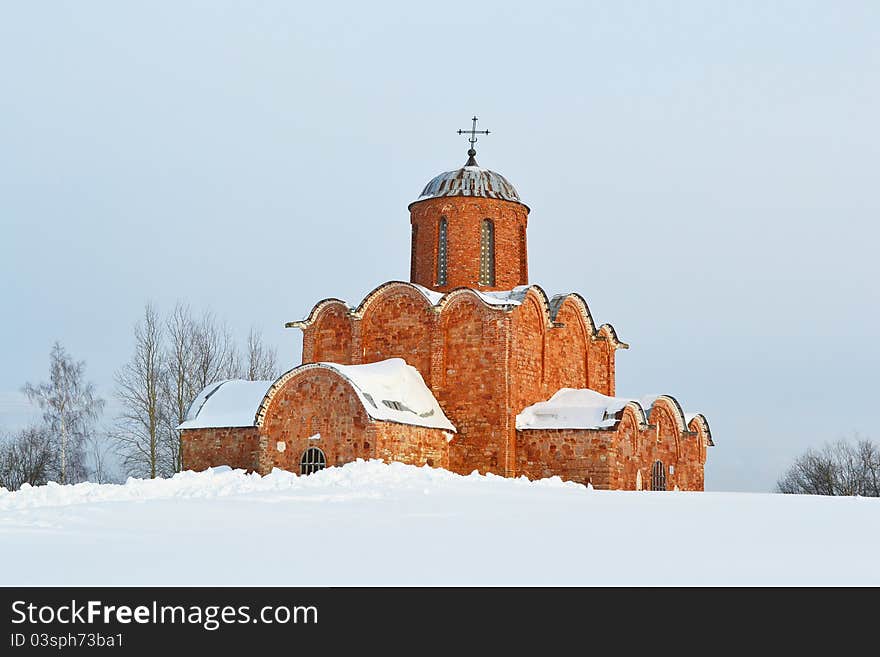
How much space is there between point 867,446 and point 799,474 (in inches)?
122

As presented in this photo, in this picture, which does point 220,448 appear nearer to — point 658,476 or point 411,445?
point 411,445

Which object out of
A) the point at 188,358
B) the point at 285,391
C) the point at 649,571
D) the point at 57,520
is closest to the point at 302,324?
the point at 285,391

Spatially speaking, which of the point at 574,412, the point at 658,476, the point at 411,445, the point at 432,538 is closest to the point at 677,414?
the point at 658,476

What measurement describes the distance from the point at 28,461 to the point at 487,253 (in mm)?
22666

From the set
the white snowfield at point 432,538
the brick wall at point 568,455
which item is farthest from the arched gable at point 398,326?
the white snowfield at point 432,538

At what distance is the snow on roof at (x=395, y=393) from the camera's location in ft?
67.2

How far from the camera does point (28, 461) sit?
126 feet

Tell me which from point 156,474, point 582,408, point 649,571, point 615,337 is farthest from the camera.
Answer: point 156,474

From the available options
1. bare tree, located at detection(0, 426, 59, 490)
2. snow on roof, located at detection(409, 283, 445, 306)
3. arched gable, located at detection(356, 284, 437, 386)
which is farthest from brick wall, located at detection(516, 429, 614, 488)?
bare tree, located at detection(0, 426, 59, 490)

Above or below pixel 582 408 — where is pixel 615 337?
above

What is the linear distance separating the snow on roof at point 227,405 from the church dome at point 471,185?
649cm

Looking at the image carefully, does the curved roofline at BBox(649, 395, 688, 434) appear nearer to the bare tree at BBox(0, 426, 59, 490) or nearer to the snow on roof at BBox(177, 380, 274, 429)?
the snow on roof at BBox(177, 380, 274, 429)
